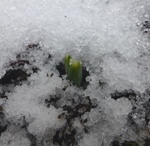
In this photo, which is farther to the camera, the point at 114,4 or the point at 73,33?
the point at 114,4

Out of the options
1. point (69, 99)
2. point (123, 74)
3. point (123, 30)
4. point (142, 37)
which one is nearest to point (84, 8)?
point (123, 30)

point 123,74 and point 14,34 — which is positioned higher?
point 14,34

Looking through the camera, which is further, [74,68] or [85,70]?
[85,70]

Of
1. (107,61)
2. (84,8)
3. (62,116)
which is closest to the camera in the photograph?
(62,116)

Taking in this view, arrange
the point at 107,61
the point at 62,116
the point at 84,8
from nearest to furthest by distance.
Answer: the point at 62,116 → the point at 107,61 → the point at 84,8

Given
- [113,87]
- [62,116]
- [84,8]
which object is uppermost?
[84,8]

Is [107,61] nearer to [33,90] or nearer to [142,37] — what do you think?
[142,37]
